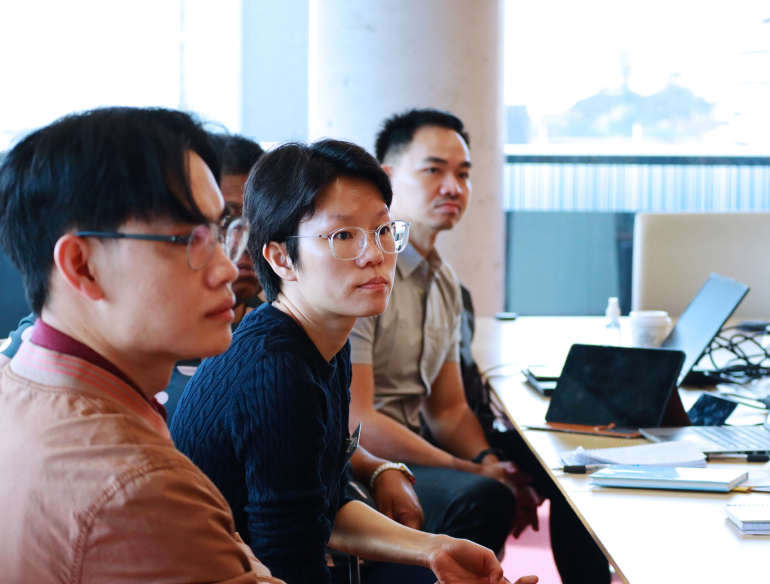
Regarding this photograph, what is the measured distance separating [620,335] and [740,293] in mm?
735

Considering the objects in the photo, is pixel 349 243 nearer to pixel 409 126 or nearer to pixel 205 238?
pixel 205 238

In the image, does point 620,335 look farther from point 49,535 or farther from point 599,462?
point 49,535

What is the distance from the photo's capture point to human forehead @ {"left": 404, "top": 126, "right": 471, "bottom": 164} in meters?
2.14

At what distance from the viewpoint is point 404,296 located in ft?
6.42

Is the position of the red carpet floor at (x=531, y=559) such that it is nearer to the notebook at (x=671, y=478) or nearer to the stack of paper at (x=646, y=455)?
the stack of paper at (x=646, y=455)

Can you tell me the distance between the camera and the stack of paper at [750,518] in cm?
99

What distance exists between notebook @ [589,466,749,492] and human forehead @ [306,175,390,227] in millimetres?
545

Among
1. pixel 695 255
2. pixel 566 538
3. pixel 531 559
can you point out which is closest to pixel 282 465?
pixel 566 538

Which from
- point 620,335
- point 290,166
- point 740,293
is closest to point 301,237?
point 290,166

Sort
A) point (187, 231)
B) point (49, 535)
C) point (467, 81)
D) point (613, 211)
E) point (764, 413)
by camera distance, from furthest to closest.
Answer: point (613, 211), point (467, 81), point (764, 413), point (187, 231), point (49, 535)

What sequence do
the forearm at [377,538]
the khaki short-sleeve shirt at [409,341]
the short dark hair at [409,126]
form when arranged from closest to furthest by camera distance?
the forearm at [377,538], the khaki short-sleeve shirt at [409,341], the short dark hair at [409,126]

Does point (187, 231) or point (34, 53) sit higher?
point (34, 53)

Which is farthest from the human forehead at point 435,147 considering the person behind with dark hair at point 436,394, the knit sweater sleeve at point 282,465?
the knit sweater sleeve at point 282,465

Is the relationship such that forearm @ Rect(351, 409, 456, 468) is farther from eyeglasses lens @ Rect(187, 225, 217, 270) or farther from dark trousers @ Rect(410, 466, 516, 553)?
eyeglasses lens @ Rect(187, 225, 217, 270)
